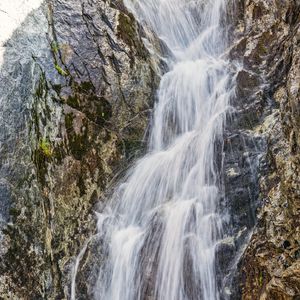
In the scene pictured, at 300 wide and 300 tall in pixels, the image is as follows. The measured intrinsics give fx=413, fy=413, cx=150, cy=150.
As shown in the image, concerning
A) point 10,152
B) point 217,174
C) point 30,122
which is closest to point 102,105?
point 30,122

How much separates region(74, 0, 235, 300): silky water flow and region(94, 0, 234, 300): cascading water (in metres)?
0.01

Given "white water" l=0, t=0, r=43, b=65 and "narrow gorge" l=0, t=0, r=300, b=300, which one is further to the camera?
"white water" l=0, t=0, r=43, b=65

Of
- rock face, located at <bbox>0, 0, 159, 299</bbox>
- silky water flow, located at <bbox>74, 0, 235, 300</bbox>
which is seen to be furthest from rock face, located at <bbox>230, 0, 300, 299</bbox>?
rock face, located at <bbox>0, 0, 159, 299</bbox>

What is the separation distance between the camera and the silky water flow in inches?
222

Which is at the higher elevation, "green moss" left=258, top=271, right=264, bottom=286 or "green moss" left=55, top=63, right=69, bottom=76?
"green moss" left=55, top=63, right=69, bottom=76

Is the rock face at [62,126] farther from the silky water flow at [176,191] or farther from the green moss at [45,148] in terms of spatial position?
the silky water flow at [176,191]

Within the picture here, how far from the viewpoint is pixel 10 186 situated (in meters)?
6.15

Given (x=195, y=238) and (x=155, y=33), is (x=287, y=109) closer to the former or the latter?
(x=195, y=238)

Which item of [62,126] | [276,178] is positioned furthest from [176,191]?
[62,126]

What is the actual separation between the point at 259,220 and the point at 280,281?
2.86 ft

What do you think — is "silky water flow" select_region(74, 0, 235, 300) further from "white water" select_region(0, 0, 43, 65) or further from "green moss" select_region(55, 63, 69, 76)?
"white water" select_region(0, 0, 43, 65)

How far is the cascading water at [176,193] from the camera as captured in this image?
5.63m

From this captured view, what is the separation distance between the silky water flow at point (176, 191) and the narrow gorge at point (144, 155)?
2cm

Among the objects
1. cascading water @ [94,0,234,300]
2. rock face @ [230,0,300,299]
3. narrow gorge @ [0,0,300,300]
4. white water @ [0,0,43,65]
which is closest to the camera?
rock face @ [230,0,300,299]
